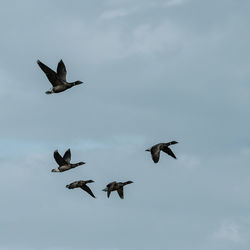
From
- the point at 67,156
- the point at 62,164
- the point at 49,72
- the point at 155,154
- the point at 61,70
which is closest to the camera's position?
the point at 49,72

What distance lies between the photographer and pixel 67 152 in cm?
11794

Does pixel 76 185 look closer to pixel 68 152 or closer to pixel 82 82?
pixel 68 152

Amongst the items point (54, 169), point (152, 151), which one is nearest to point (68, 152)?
point (54, 169)

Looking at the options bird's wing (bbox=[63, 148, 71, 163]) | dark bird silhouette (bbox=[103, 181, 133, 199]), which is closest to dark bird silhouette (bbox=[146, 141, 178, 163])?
dark bird silhouette (bbox=[103, 181, 133, 199])

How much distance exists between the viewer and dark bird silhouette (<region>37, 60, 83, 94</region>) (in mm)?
104062

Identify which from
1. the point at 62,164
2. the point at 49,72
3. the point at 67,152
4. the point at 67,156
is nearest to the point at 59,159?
the point at 62,164

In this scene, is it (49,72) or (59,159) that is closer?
(49,72)

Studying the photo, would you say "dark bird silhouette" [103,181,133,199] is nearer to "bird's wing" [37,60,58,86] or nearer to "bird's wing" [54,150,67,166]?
"bird's wing" [54,150,67,166]

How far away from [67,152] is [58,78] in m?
16.4

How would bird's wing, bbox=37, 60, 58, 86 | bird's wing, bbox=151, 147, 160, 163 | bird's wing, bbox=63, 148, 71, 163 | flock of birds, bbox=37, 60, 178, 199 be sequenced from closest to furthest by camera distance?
bird's wing, bbox=37, 60, 58, 86 → flock of birds, bbox=37, 60, 178, 199 → bird's wing, bbox=151, 147, 160, 163 → bird's wing, bbox=63, 148, 71, 163

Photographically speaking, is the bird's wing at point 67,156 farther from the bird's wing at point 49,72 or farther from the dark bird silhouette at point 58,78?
the bird's wing at point 49,72

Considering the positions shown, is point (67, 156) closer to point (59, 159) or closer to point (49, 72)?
point (59, 159)

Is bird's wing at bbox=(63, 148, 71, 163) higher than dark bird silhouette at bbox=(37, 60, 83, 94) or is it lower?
lower

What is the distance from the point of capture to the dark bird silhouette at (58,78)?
104062mm
